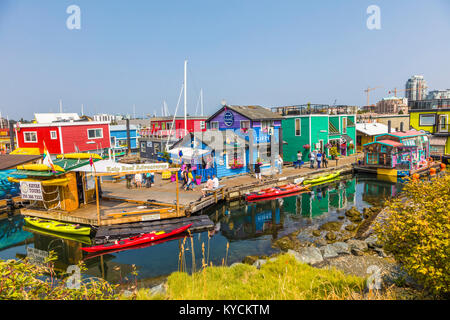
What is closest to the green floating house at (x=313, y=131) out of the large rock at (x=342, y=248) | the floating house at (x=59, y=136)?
the floating house at (x=59, y=136)

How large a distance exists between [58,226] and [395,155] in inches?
1240

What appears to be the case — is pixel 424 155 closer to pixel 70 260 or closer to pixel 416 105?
pixel 416 105

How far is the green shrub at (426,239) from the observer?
6062 millimetres

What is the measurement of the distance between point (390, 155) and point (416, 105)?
1673 centimetres

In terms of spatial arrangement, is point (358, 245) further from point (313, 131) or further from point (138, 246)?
point (313, 131)

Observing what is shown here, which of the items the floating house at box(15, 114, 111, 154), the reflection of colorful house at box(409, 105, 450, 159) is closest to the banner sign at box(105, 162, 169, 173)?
the floating house at box(15, 114, 111, 154)

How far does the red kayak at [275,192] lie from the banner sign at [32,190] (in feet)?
45.7

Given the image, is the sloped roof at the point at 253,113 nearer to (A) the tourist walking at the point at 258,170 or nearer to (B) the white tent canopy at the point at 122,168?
(A) the tourist walking at the point at 258,170

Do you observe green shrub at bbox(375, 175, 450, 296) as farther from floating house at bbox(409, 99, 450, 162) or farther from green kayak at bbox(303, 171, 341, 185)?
floating house at bbox(409, 99, 450, 162)

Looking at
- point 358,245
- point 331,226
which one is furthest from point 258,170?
point 358,245

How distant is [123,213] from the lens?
58.2 ft

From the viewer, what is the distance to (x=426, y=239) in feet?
21.6

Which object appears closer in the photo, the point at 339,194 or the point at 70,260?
the point at 70,260

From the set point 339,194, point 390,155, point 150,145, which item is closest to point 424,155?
point 390,155
